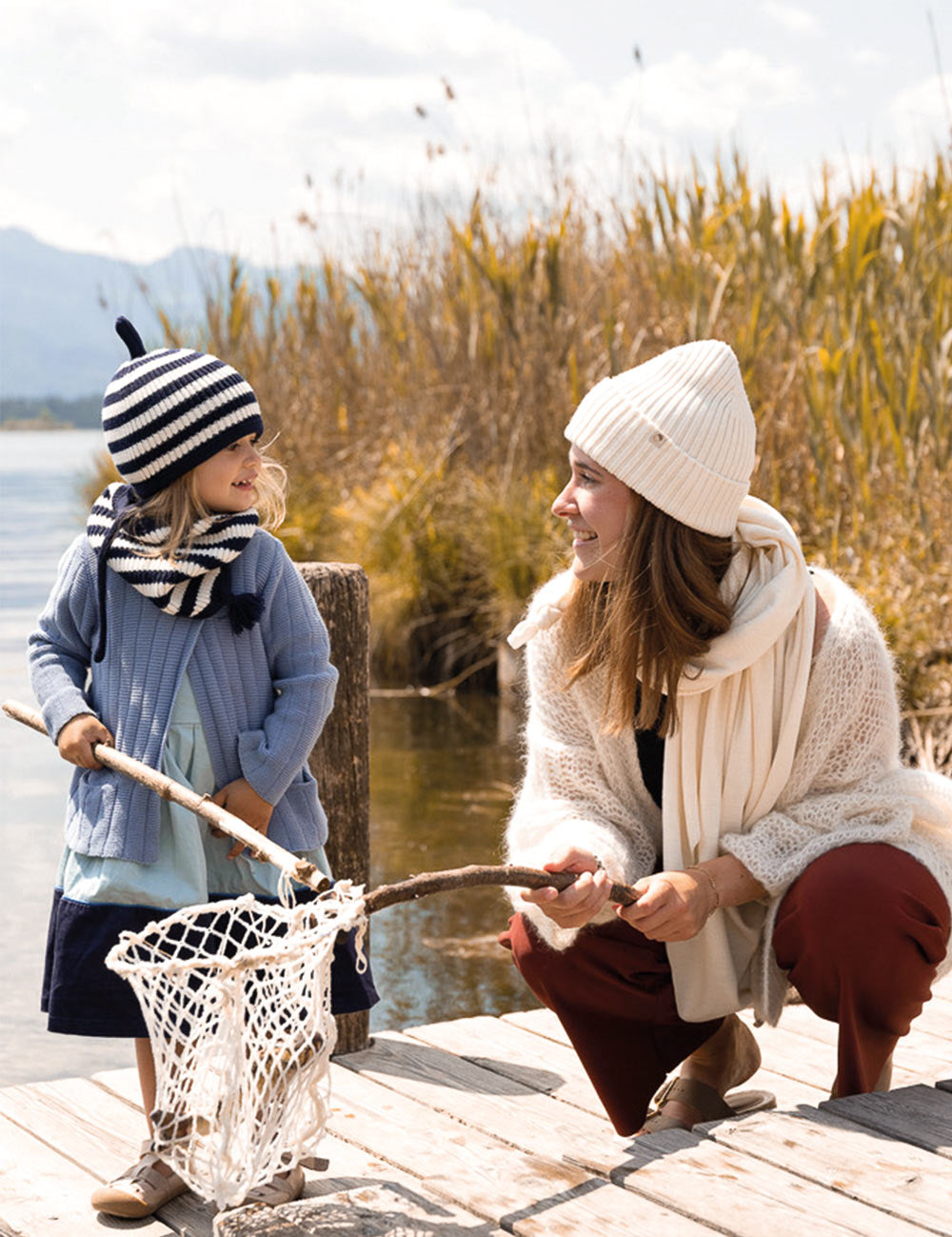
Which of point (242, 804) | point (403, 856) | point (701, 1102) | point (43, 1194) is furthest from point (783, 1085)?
point (403, 856)

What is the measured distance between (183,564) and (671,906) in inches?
30.6

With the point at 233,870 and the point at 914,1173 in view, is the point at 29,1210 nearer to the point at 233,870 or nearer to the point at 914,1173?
the point at 233,870

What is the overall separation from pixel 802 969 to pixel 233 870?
2.51ft

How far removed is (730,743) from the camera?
7.03 feet

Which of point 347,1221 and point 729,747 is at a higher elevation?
point 729,747

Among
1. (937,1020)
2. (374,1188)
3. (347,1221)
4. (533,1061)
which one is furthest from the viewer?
(937,1020)

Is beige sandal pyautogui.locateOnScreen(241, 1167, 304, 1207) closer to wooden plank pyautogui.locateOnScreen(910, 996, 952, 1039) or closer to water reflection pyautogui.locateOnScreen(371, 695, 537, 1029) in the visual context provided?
wooden plank pyautogui.locateOnScreen(910, 996, 952, 1039)

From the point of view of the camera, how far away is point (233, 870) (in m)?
2.16

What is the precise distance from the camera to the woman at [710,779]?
206 cm

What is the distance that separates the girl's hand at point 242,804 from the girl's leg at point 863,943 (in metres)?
0.70

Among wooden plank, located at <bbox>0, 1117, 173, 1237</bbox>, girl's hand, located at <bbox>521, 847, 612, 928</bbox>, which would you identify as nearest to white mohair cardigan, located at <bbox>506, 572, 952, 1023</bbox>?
girl's hand, located at <bbox>521, 847, 612, 928</bbox>

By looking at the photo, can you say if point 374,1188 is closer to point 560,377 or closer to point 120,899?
point 120,899

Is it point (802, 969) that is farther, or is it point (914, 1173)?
point (802, 969)

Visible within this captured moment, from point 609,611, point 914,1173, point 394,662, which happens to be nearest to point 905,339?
point 394,662
